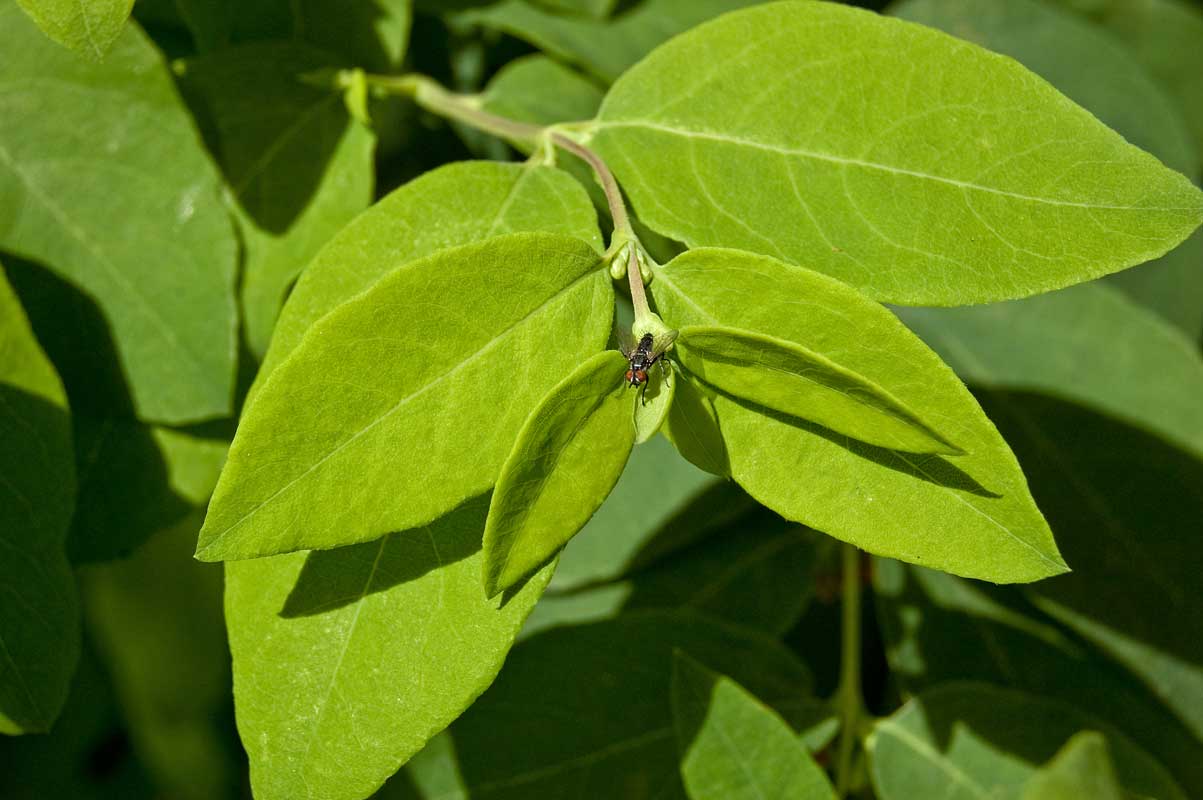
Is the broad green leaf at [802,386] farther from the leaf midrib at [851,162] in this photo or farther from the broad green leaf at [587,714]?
the broad green leaf at [587,714]

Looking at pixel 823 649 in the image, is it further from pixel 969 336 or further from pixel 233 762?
pixel 233 762

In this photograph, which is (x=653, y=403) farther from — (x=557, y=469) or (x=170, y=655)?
(x=170, y=655)

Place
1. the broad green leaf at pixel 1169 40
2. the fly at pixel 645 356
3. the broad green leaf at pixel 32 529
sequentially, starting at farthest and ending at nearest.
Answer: the broad green leaf at pixel 1169 40 < the broad green leaf at pixel 32 529 < the fly at pixel 645 356

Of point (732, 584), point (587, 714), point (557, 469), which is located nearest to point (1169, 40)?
point (732, 584)

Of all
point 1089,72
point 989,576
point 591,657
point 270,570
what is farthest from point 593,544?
point 1089,72

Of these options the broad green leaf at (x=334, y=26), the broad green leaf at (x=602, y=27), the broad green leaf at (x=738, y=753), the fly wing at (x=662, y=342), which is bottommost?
the broad green leaf at (x=738, y=753)

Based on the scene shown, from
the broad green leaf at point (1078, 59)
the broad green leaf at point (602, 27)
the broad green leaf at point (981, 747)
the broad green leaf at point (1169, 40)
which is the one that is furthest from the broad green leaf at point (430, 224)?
the broad green leaf at point (1169, 40)
